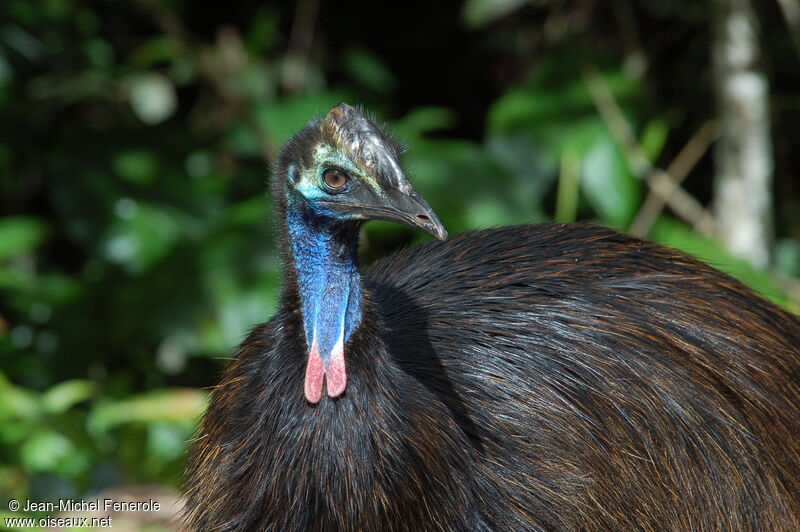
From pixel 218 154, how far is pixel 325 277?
139 inches

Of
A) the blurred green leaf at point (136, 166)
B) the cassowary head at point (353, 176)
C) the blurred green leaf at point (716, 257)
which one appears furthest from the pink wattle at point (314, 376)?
the blurred green leaf at point (136, 166)

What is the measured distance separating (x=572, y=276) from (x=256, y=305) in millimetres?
1993

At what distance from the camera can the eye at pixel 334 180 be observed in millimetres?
2213

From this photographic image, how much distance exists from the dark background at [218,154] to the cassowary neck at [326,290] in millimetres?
1987

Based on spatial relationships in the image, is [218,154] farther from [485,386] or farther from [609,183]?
[485,386]

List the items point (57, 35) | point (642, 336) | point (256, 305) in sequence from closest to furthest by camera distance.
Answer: point (642, 336)
point (256, 305)
point (57, 35)

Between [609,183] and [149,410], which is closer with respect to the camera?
[149,410]

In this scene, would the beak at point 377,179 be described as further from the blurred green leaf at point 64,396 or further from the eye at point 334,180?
the blurred green leaf at point 64,396

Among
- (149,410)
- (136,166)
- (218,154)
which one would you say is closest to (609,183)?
(218,154)

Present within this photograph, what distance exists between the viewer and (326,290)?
2275 millimetres

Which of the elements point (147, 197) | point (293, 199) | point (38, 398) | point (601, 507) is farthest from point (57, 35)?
point (601, 507)

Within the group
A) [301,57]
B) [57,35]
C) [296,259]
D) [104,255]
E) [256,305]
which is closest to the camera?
[296,259]

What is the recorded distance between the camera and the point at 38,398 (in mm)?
4602

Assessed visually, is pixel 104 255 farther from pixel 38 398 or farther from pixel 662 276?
pixel 662 276
